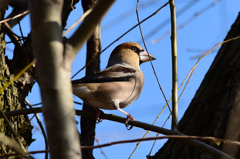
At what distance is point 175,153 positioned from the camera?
3582 millimetres

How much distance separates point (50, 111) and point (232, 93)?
2.73 m

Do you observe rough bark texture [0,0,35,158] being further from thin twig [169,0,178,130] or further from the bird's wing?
thin twig [169,0,178,130]

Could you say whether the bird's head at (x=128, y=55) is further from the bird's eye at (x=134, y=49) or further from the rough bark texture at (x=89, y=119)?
the rough bark texture at (x=89, y=119)

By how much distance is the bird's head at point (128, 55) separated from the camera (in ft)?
16.5

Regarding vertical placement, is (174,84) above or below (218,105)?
above

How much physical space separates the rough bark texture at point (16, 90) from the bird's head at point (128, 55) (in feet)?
5.38

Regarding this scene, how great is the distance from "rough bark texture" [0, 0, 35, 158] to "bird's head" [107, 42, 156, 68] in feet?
5.38

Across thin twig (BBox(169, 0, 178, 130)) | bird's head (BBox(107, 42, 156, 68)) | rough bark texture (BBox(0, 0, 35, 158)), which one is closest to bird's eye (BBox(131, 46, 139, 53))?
bird's head (BBox(107, 42, 156, 68))

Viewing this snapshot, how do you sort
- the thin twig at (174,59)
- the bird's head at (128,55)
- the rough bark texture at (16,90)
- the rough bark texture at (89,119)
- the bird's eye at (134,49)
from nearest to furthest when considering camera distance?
1. the thin twig at (174,59)
2. the rough bark texture at (16,90)
3. the rough bark texture at (89,119)
4. the bird's head at (128,55)
5. the bird's eye at (134,49)

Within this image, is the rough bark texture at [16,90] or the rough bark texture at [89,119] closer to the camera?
the rough bark texture at [16,90]

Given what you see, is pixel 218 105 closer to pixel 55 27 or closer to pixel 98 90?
pixel 98 90

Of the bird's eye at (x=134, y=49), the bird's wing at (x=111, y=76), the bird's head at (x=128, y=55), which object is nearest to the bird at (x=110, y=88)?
the bird's wing at (x=111, y=76)

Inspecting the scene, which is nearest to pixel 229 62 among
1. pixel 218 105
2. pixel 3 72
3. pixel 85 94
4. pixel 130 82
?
pixel 218 105

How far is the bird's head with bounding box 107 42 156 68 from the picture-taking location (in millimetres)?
5035
